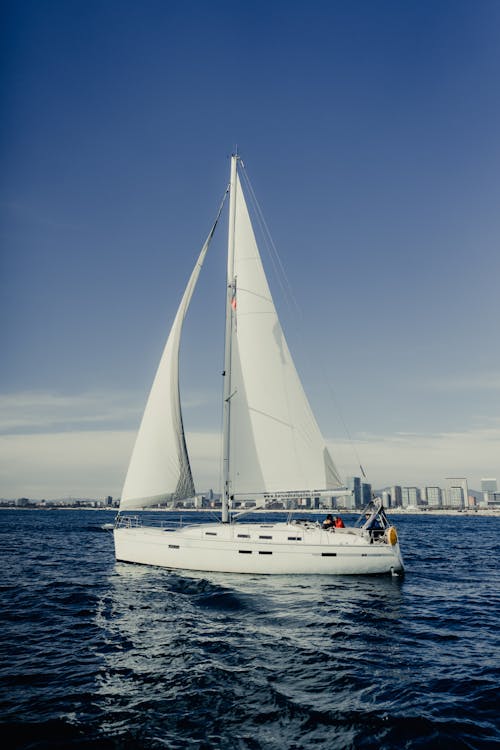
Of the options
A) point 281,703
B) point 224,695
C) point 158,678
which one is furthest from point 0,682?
point 281,703

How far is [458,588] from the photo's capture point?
65.4 feet

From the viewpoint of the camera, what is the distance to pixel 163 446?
70.0ft

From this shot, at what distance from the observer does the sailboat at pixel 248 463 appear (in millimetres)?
19533

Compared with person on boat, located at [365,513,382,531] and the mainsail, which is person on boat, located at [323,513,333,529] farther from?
the mainsail

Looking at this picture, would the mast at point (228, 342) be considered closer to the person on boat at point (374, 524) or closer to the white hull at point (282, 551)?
the white hull at point (282, 551)

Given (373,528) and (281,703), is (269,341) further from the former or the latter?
(281,703)

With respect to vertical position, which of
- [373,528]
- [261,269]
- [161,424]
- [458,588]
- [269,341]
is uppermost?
[261,269]

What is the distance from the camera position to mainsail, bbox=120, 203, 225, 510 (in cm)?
2102

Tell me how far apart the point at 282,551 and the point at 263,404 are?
674 centimetres

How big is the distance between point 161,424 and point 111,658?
463 inches

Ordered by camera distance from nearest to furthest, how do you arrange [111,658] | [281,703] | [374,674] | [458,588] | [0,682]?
1. [281,703]
2. [0,682]
3. [374,674]
4. [111,658]
5. [458,588]

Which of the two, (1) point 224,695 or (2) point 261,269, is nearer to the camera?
(1) point 224,695

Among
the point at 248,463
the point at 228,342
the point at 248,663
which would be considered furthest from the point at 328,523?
the point at 248,663

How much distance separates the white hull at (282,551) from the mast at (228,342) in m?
1.51
